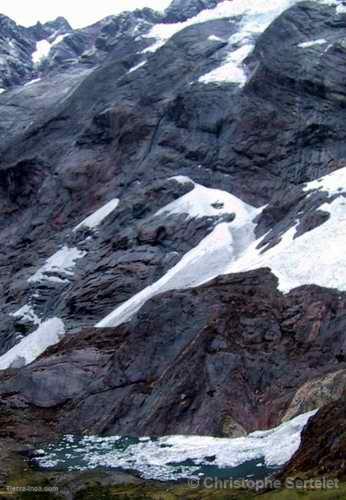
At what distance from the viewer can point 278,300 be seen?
4366 cm

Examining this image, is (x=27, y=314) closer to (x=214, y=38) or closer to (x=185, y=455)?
(x=185, y=455)

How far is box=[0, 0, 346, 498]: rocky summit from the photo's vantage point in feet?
124

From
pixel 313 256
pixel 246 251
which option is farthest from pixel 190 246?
pixel 313 256

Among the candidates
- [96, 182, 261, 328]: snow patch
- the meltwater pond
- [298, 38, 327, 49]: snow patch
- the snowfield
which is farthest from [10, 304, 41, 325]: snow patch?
[298, 38, 327, 49]: snow patch

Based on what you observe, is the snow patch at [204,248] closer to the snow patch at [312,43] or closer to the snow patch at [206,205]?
the snow patch at [206,205]

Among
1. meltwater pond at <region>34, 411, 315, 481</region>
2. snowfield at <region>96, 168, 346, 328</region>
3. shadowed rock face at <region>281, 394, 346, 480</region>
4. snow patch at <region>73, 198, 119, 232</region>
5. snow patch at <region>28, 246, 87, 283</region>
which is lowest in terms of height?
snow patch at <region>28, 246, 87, 283</region>

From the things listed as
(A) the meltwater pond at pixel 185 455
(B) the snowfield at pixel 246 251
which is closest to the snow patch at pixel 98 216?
(B) the snowfield at pixel 246 251

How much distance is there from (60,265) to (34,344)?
14026mm

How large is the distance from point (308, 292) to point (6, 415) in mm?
20111

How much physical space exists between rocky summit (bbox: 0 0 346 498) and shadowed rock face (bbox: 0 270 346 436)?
114mm

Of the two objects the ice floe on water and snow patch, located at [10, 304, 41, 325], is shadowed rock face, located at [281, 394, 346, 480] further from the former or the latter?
snow patch, located at [10, 304, 41, 325]

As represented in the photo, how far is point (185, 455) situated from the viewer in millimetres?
31234

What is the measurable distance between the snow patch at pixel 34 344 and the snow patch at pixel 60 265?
8.45 m

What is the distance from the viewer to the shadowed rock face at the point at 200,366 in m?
36.9
